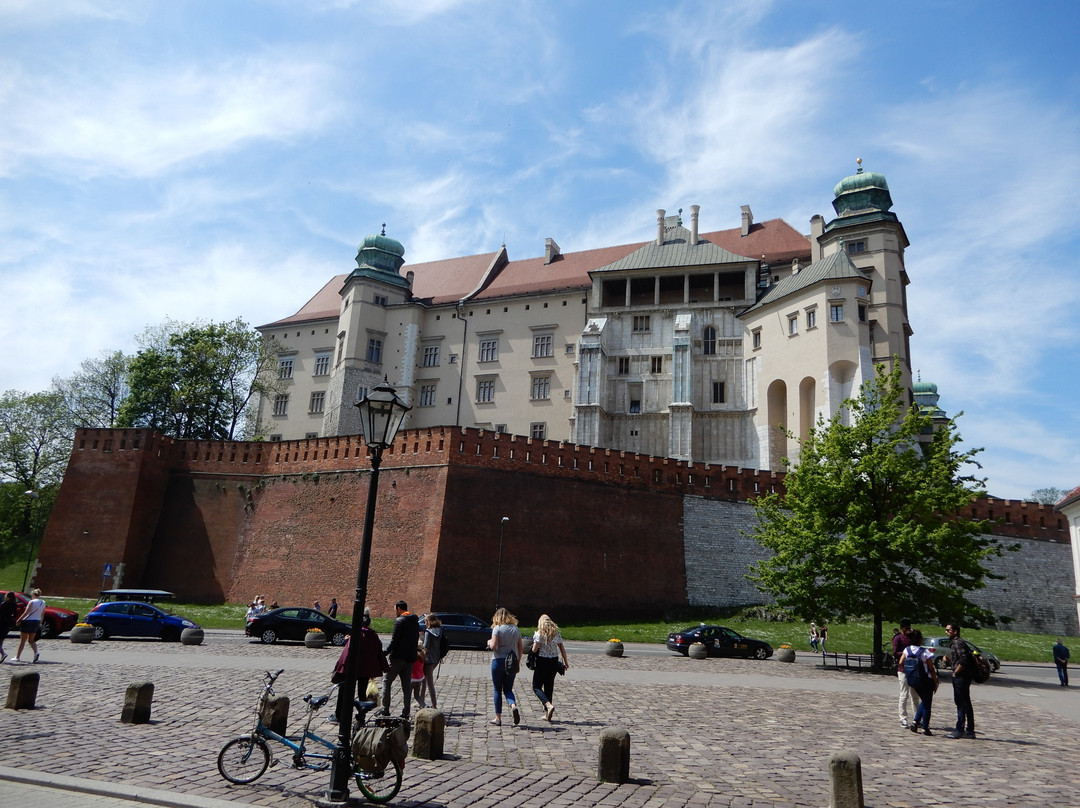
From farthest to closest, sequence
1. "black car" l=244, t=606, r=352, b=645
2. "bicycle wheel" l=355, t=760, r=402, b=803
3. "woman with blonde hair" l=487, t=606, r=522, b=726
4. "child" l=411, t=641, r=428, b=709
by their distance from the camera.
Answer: "black car" l=244, t=606, r=352, b=645, "child" l=411, t=641, r=428, b=709, "woman with blonde hair" l=487, t=606, r=522, b=726, "bicycle wheel" l=355, t=760, r=402, b=803

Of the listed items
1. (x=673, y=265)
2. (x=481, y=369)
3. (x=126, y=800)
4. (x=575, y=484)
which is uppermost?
(x=673, y=265)

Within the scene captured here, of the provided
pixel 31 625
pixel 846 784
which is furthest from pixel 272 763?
pixel 31 625

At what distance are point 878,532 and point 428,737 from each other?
56.4 feet

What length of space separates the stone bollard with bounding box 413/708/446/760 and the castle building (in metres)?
37.3

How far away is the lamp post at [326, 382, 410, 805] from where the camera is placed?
7617 mm

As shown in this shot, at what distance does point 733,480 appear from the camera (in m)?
40.5

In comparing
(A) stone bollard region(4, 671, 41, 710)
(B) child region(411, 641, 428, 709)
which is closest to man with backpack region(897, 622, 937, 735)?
(B) child region(411, 641, 428, 709)

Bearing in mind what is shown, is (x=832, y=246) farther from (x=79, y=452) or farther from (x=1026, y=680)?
Answer: (x=79, y=452)

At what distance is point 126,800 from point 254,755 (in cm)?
121

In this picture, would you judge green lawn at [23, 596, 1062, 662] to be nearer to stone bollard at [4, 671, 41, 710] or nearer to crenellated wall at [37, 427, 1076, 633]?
crenellated wall at [37, 427, 1076, 633]

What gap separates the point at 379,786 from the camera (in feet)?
26.9

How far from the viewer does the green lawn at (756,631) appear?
31.4 meters

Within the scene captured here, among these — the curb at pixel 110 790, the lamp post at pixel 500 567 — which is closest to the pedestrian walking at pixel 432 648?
the curb at pixel 110 790

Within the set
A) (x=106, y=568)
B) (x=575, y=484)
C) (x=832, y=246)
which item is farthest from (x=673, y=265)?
(x=106, y=568)
